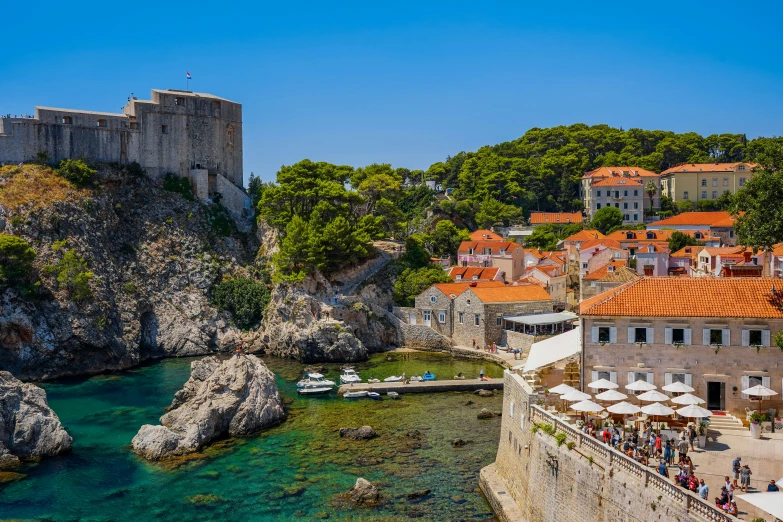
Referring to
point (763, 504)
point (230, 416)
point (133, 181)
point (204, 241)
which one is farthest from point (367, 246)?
point (763, 504)

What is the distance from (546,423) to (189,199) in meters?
51.8

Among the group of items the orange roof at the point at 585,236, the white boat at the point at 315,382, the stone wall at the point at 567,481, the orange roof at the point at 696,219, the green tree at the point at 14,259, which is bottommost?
the white boat at the point at 315,382

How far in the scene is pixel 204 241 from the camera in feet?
211

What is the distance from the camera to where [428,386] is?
4325 centimetres

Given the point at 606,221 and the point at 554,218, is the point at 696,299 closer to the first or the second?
the point at 606,221

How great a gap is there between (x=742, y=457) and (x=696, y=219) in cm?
5802

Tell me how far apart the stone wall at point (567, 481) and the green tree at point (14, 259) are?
37644 millimetres

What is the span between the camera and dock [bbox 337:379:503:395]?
43.1 metres

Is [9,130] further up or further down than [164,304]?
further up

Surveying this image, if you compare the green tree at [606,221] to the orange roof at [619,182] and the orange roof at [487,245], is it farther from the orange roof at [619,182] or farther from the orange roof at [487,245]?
the orange roof at [487,245]

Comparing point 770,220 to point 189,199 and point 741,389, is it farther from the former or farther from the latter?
point 189,199

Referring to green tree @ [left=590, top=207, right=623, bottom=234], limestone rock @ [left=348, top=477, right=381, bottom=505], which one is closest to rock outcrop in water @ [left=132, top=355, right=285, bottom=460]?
limestone rock @ [left=348, top=477, right=381, bottom=505]

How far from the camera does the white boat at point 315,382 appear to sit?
43.3 m

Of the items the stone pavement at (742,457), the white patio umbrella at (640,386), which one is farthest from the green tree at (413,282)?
the stone pavement at (742,457)
